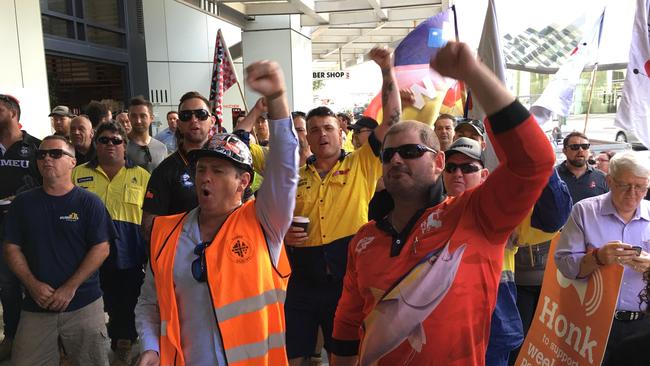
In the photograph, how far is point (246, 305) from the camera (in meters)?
2.14

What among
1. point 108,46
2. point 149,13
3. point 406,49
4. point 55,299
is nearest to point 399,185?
point 55,299

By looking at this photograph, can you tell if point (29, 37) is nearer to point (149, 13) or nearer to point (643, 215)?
point (149, 13)

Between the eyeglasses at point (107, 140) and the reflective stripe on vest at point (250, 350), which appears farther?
the eyeglasses at point (107, 140)

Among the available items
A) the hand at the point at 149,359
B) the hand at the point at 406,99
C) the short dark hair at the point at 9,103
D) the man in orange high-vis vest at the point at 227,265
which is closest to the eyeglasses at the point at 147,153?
the short dark hair at the point at 9,103

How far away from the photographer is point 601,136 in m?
20.5

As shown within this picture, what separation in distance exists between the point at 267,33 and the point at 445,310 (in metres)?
13.1

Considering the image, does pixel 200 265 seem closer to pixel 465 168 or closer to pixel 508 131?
pixel 508 131

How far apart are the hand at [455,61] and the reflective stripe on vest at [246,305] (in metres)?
1.19

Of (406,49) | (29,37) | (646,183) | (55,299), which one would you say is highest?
(29,37)

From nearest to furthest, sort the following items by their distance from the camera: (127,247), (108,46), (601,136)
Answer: (127,247) < (108,46) < (601,136)

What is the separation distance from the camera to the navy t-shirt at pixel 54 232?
11.6 feet

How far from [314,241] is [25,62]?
6.71 metres

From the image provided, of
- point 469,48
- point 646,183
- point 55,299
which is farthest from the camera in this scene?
point 55,299

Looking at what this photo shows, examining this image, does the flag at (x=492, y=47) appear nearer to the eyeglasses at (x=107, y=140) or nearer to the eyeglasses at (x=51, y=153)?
the eyeglasses at (x=51, y=153)
